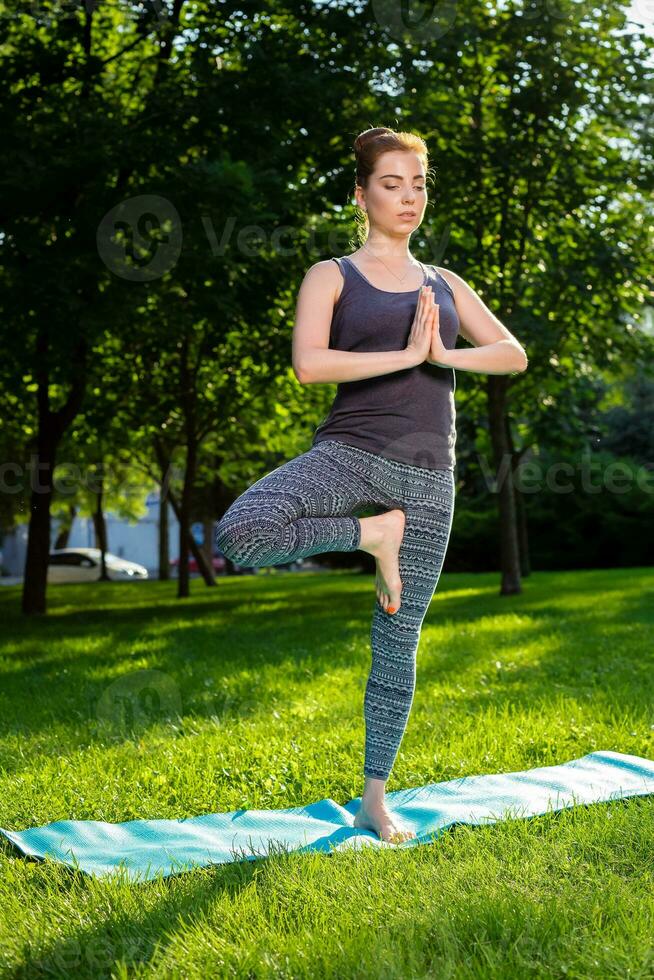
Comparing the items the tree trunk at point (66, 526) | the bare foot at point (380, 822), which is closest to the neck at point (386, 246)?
the bare foot at point (380, 822)

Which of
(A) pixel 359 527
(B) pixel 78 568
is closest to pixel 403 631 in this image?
(A) pixel 359 527

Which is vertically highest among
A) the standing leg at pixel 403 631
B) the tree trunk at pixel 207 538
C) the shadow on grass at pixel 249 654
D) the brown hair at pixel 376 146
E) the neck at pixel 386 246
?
the brown hair at pixel 376 146

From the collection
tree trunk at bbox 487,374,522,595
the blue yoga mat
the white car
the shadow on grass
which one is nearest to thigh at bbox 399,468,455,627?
the blue yoga mat

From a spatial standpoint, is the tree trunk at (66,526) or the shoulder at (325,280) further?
the tree trunk at (66,526)

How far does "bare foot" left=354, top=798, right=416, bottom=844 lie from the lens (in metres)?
3.78

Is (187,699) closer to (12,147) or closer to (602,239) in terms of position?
(12,147)

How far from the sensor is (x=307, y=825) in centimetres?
413

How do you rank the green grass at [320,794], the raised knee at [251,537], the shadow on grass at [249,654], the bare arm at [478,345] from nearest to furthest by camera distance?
the green grass at [320,794] < the raised knee at [251,537] < the bare arm at [478,345] < the shadow on grass at [249,654]

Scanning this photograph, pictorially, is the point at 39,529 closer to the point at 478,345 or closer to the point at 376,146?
the point at 478,345

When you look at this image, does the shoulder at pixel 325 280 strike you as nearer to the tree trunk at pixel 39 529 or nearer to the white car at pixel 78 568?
the tree trunk at pixel 39 529

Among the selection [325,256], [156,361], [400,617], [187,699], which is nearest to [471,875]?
[400,617]

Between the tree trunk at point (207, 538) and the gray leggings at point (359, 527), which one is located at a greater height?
the gray leggings at point (359, 527)

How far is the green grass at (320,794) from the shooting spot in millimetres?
2721

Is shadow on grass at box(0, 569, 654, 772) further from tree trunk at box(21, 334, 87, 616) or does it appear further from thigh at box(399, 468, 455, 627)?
thigh at box(399, 468, 455, 627)
